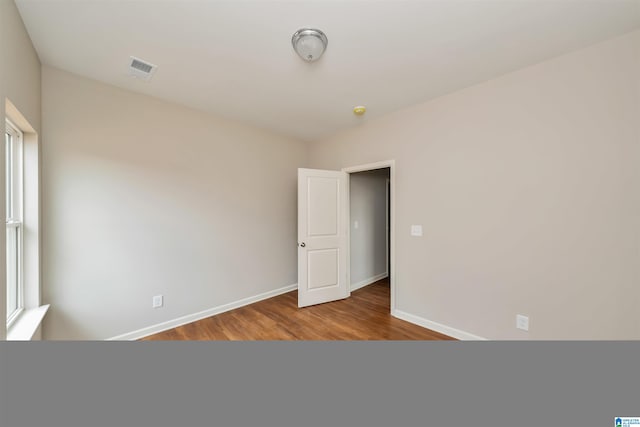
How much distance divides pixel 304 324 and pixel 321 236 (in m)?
1.12

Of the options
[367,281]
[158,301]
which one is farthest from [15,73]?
[367,281]

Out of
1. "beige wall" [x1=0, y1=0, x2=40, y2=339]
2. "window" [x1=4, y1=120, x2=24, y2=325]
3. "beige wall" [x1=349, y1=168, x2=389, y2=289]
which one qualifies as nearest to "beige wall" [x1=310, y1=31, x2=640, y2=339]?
"beige wall" [x1=349, y1=168, x2=389, y2=289]

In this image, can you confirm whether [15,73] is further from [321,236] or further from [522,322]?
[522,322]

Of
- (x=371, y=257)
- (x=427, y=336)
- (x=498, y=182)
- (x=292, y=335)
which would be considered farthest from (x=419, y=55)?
(x=371, y=257)

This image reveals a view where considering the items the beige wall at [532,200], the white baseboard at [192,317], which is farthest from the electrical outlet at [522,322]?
the white baseboard at [192,317]

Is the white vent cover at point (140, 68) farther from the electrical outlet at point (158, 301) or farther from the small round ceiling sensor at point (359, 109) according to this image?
the electrical outlet at point (158, 301)

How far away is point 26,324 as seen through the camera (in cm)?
160

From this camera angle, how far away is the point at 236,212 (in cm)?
304

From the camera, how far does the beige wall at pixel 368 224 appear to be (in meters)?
3.85

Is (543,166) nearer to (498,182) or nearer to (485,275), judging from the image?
(498,182)

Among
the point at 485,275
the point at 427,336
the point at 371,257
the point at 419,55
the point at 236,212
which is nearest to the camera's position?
the point at 419,55

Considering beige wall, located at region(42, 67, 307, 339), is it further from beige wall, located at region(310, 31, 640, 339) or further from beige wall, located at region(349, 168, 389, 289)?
beige wall, located at region(310, 31, 640, 339)

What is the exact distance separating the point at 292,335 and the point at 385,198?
9.66 ft

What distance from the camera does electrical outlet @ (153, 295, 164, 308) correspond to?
2.41 m
